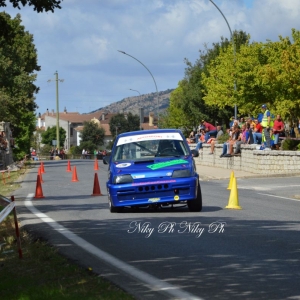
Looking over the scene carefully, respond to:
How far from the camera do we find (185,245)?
10.8 meters

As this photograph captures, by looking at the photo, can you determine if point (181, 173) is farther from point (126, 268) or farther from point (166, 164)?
point (126, 268)

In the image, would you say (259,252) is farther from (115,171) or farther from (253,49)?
(253,49)

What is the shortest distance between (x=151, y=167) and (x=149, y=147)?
1143 millimetres

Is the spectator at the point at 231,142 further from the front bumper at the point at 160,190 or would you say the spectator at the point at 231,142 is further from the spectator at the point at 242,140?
the front bumper at the point at 160,190

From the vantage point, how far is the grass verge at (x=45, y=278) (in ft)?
24.7

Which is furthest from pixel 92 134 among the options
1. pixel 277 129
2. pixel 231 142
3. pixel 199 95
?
pixel 277 129

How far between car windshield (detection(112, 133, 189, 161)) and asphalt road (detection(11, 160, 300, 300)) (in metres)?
1.18

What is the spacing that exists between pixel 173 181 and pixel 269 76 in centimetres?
2744

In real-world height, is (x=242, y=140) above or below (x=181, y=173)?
above

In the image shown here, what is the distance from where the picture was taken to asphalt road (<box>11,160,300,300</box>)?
7.78 m

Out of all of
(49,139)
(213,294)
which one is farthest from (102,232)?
(49,139)

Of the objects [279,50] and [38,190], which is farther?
[279,50]

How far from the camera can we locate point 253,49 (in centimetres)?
4803

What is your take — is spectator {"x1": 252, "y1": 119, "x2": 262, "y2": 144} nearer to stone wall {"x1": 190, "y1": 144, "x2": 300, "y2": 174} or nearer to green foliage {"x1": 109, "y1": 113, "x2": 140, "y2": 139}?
stone wall {"x1": 190, "y1": 144, "x2": 300, "y2": 174}
